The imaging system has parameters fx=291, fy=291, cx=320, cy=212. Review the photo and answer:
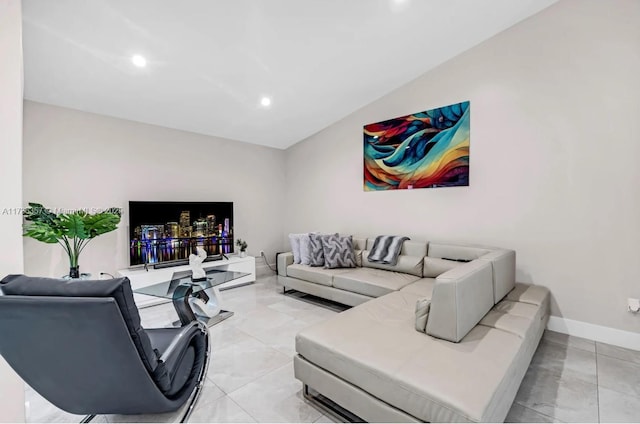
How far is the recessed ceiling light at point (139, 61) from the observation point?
9.38 feet

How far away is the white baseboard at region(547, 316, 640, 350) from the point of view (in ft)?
8.73

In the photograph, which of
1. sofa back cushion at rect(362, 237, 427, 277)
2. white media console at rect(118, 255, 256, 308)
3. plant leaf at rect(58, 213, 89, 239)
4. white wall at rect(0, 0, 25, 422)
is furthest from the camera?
white media console at rect(118, 255, 256, 308)

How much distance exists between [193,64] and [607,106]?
4.13 metres

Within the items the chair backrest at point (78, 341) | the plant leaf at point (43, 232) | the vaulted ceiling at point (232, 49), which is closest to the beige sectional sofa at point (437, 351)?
the chair backrest at point (78, 341)

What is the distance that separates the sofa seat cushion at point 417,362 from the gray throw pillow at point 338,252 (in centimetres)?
174

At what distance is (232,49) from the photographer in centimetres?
296

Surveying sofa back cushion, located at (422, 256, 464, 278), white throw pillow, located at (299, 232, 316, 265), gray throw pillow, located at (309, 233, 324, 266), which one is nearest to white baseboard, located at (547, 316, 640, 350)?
sofa back cushion, located at (422, 256, 464, 278)

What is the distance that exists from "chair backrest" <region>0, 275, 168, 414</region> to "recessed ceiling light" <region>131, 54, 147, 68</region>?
2396mm

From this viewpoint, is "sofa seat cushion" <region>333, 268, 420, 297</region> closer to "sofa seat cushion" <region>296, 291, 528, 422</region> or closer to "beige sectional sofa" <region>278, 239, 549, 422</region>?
"beige sectional sofa" <region>278, 239, 549, 422</region>

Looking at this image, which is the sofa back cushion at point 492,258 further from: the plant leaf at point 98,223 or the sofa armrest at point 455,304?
the plant leaf at point 98,223

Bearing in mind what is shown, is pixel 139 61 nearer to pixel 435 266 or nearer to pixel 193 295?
pixel 193 295

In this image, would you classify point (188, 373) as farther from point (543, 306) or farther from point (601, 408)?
point (543, 306)

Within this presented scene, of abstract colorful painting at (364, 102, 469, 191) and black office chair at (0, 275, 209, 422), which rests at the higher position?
abstract colorful painting at (364, 102, 469, 191)

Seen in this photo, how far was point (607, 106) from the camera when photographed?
109 inches
